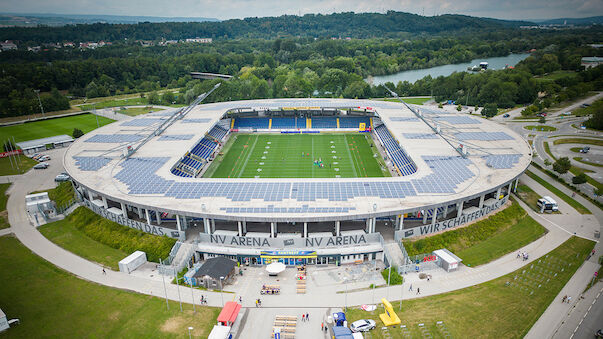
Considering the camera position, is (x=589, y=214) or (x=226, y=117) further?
(x=226, y=117)

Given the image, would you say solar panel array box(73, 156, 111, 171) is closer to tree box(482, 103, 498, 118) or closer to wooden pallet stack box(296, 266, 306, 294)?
wooden pallet stack box(296, 266, 306, 294)

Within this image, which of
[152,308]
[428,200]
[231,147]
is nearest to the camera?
[152,308]

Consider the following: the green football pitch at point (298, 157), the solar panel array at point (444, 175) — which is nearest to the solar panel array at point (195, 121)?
the green football pitch at point (298, 157)

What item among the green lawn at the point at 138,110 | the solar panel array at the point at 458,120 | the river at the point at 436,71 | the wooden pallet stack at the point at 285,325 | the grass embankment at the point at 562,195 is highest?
the river at the point at 436,71

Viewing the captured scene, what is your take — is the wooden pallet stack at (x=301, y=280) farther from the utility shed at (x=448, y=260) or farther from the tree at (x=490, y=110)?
the tree at (x=490, y=110)

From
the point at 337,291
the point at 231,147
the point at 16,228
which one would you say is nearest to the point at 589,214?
the point at 337,291

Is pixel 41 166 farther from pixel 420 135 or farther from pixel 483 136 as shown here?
pixel 483 136

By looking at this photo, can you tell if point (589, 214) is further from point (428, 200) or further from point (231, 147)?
point (231, 147)
